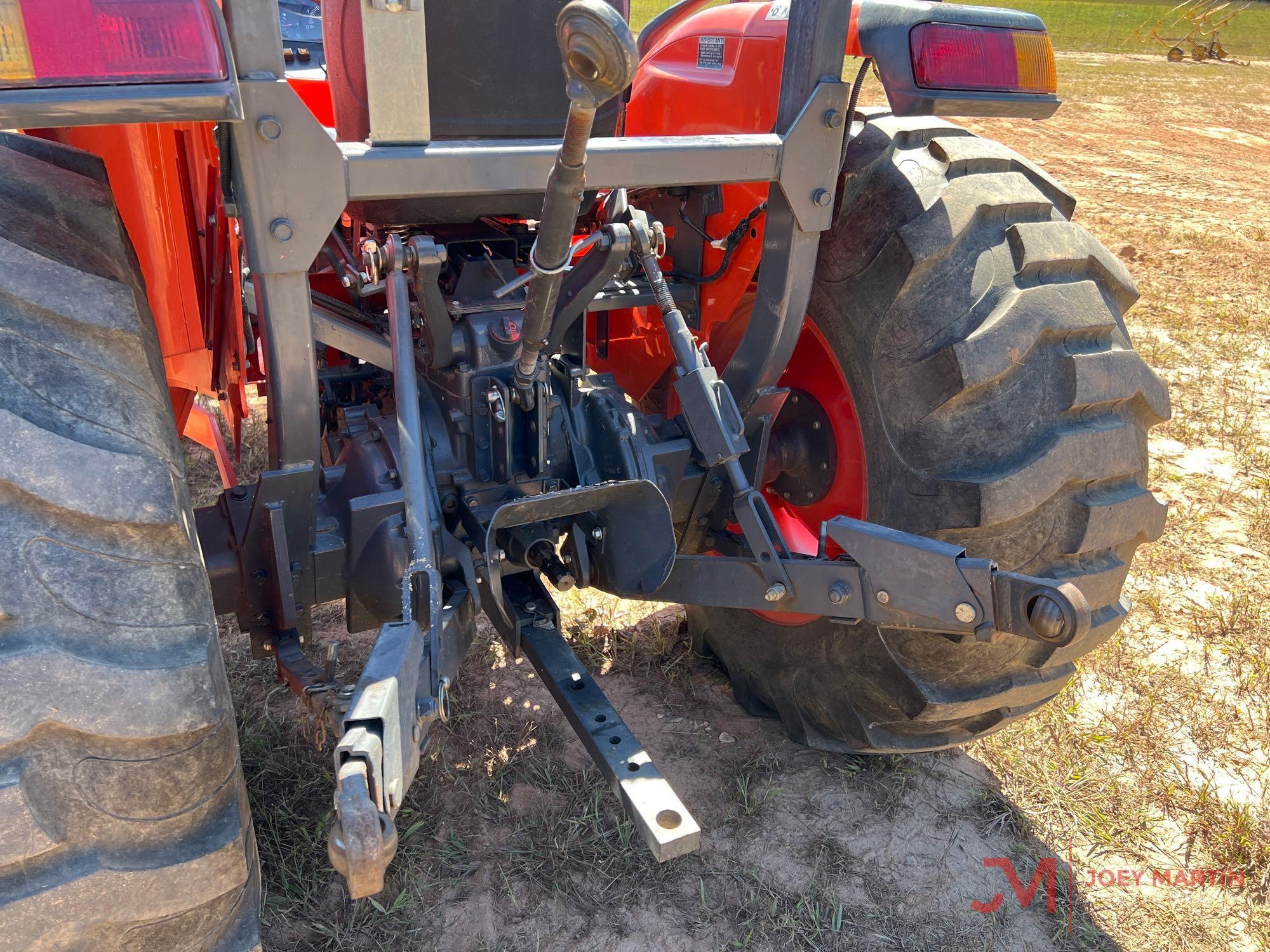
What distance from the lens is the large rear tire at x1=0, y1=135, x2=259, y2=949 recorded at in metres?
1.14

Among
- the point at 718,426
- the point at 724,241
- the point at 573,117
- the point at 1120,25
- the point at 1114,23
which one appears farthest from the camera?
the point at 1114,23

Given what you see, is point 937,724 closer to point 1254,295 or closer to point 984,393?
point 984,393

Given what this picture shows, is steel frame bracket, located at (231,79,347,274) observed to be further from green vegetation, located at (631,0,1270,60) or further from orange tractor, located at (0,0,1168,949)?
green vegetation, located at (631,0,1270,60)

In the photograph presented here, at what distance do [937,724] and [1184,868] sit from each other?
0.70m

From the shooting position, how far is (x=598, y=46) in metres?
1.20

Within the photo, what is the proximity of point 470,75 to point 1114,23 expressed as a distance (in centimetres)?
2755

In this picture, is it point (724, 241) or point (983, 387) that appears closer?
point (983, 387)

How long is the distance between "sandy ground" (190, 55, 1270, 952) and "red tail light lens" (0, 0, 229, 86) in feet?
5.18

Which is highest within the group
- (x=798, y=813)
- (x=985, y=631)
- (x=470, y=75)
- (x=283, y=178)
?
(x=470, y=75)

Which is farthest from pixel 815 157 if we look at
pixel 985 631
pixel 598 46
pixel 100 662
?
pixel 100 662

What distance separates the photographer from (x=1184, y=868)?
2305 mm

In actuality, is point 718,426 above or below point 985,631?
above

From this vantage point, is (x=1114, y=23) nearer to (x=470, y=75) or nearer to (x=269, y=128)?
(x=470, y=75)

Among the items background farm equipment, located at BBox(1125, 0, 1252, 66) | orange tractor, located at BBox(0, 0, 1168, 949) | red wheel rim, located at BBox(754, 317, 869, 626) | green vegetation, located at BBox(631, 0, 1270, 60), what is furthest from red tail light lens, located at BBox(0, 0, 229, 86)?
background farm equipment, located at BBox(1125, 0, 1252, 66)
